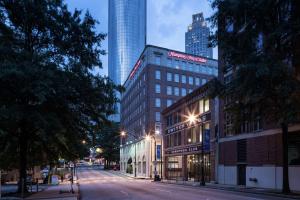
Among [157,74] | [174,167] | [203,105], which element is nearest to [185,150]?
[174,167]

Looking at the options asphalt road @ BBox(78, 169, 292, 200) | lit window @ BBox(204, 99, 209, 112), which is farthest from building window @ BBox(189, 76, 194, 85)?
asphalt road @ BBox(78, 169, 292, 200)

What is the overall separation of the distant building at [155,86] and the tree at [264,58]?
2282 inches

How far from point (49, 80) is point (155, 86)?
7835 centimetres

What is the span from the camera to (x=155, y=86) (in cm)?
10094

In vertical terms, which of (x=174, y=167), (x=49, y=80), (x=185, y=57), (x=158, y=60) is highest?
(x=185, y=57)

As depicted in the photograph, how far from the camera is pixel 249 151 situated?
136ft

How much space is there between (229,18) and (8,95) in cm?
1771

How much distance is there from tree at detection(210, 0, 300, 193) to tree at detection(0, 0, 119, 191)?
9.24m

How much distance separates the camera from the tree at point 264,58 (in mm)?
26719

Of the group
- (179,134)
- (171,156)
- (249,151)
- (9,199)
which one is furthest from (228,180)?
(9,199)

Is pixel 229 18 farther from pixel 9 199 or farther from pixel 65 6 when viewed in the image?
pixel 9 199

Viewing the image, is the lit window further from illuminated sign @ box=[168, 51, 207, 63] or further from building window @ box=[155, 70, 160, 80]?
illuminated sign @ box=[168, 51, 207, 63]

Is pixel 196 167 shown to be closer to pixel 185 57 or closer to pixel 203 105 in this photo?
pixel 203 105

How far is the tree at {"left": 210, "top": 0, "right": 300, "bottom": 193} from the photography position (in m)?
26.7
